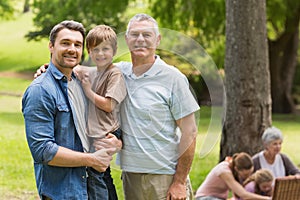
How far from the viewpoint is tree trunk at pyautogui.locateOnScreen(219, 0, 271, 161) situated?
317 inches

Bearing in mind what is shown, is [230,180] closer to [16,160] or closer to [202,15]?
[16,160]

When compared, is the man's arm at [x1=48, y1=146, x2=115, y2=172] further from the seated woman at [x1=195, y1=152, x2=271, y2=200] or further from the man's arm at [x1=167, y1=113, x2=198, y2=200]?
the seated woman at [x1=195, y1=152, x2=271, y2=200]

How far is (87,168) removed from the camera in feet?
10.1

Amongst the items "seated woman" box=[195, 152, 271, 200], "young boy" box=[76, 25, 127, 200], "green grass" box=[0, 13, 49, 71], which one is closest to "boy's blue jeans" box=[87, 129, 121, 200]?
"young boy" box=[76, 25, 127, 200]

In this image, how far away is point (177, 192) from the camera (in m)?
3.29

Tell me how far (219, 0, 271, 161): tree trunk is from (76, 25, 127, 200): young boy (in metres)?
5.06

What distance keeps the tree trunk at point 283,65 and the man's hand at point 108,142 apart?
16466mm

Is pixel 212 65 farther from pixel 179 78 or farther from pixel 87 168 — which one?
pixel 87 168

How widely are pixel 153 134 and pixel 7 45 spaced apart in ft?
72.8

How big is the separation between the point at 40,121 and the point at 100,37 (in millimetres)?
452

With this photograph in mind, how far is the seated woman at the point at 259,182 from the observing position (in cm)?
588

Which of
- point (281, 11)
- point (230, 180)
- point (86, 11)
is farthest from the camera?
point (281, 11)

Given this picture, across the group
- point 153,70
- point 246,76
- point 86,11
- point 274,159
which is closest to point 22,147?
point 246,76

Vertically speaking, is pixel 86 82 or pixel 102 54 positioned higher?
pixel 102 54
